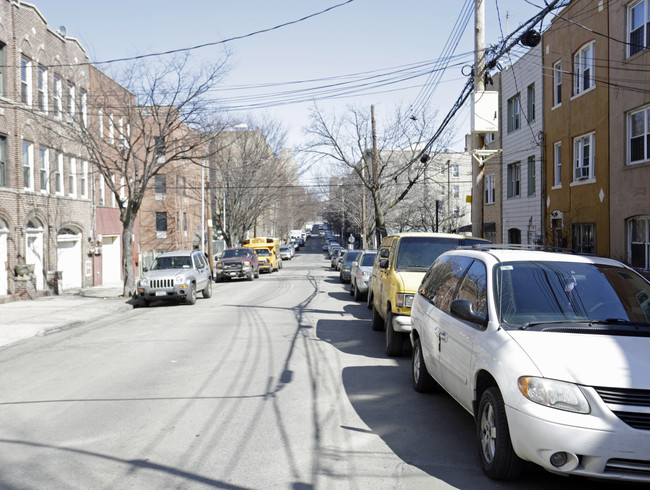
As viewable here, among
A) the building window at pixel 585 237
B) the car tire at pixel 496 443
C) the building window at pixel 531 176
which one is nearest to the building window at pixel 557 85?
the building window at pixel 531 176

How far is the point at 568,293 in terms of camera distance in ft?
17.3

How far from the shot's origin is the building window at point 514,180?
2685cm

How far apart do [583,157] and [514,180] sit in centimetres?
680

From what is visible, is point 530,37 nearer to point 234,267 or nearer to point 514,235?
point 514,235

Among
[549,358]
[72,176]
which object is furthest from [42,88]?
[549,358]

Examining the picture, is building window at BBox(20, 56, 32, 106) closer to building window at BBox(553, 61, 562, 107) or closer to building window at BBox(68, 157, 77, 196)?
building window at BBox(68, 157, 77, 196)

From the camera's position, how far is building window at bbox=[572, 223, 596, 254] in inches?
779

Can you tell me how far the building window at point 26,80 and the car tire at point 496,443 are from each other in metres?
22.4

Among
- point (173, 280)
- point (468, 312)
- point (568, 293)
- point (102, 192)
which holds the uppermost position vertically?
point (102, 192)

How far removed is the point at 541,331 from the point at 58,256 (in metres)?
25.5

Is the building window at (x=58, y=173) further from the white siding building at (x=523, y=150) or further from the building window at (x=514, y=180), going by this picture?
the building window at (x=514, y=180)

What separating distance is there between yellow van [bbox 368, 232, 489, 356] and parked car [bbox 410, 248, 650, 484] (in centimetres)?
269

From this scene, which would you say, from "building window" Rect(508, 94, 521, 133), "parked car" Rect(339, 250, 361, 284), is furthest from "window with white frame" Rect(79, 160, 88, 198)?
"building window" Rect(508, 94, 521, 133)

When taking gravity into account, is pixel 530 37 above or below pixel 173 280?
above
